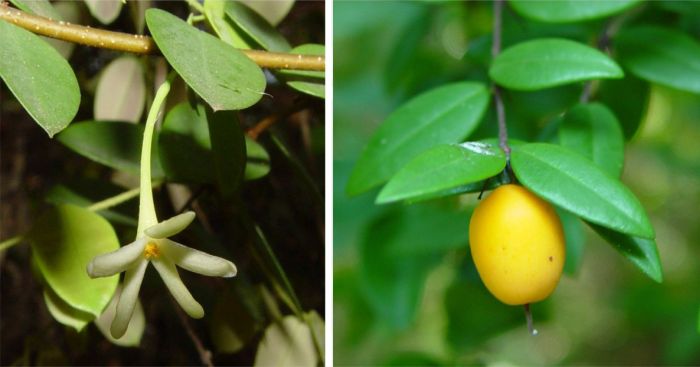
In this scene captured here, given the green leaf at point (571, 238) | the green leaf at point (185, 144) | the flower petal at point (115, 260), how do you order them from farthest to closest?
the green leaf at point (571, 238)
the green leaf at point (185, 144)
the flower petal at point (115, 260)

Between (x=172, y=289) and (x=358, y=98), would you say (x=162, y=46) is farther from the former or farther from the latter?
(x=358, y=98)

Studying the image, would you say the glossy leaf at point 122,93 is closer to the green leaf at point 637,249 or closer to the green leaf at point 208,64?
the green leaf at point 208,64

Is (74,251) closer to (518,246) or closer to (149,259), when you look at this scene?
(149,259)

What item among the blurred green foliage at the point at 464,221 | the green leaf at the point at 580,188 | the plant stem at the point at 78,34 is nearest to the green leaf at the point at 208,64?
the plant stem at the point at 78,34

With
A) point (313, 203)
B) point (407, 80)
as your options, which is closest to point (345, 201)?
point (407, 80)

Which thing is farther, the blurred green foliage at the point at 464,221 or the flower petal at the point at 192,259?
the blurred green foliage at the point at 464,221

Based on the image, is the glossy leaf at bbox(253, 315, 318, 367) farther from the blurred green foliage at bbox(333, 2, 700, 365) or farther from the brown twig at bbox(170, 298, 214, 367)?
the blurred green foliage at bbox(333, 2, 700, 365)
